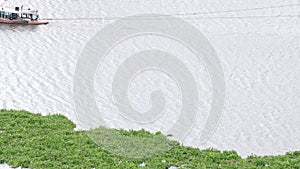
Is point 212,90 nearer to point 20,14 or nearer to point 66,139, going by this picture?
point 66,139

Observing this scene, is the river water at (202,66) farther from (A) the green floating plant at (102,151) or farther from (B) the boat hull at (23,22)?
(A) the green floating plant at (102,151)

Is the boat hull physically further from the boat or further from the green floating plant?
the green floating plant

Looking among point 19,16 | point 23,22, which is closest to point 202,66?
point 23,22

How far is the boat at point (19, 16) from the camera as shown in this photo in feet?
83.2

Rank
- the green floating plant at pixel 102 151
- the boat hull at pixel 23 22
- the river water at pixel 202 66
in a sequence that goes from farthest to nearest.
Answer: the boat hull at pixel 23 22, the river water at pixel 202 66, the green floating plant at pixel 102 151

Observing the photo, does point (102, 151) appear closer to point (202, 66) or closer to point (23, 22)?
point (202, 66)

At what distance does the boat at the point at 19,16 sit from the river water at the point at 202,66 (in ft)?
1.08

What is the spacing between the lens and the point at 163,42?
2366 cm

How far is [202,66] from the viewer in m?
21.4

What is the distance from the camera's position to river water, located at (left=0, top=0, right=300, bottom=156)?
17.1m

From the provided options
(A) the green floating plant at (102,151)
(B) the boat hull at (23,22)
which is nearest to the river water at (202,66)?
(B) the boat hull at (23,22)

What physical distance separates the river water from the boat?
33cm

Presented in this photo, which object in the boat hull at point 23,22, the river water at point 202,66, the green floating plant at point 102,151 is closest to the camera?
the green floating plant at point 102,151

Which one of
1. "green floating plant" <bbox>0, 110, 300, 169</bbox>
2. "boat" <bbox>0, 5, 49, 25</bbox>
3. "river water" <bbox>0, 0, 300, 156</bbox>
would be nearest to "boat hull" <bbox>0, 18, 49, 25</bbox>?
"boat" <bbox>0, 5, 49, 25</bbox>
